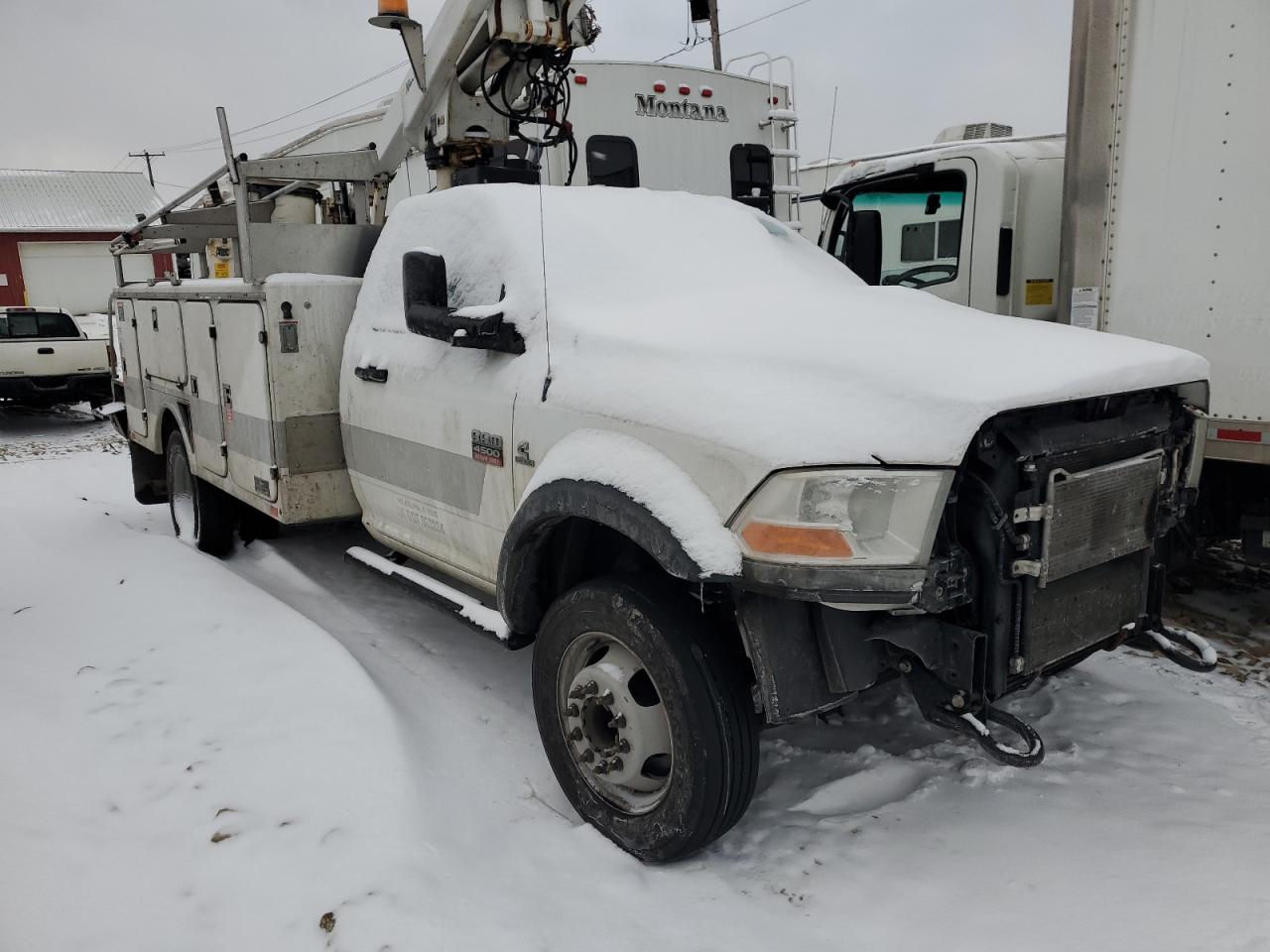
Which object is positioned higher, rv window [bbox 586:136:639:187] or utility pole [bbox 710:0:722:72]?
utility pole [bbox 710:0:722:72]

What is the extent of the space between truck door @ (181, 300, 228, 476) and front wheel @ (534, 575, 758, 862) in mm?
3120

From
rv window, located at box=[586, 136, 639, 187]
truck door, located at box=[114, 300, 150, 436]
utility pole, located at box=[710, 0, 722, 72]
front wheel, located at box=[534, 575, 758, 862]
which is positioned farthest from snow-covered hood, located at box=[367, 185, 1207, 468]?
utility pole, located at box=[710, 0, 722, 72]

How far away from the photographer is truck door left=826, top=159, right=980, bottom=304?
19.4 feet

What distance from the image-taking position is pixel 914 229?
6320mm

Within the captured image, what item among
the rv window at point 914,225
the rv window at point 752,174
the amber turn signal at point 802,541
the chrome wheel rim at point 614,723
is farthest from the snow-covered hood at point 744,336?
the rv window at point 752,174

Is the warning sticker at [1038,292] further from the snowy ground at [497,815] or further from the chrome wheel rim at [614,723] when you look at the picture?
the chrome wheel rim at [614,723]

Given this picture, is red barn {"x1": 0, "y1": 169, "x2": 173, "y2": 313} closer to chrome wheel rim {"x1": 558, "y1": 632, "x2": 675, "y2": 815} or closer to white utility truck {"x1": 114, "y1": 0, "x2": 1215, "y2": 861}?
white utility truck {"x1": 114, "y1": 0, "x2": 1215, "y2": 861}

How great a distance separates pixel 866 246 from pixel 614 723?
394cm

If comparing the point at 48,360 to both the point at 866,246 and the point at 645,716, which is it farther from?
the point at 645,716

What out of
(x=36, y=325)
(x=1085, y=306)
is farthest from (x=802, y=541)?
(x=36, y=325)

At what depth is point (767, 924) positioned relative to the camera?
259cm

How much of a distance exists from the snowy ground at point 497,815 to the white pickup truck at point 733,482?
27 cm

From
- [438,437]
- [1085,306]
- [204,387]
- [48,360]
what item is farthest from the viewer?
[48,360]

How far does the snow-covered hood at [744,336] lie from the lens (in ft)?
7.84
